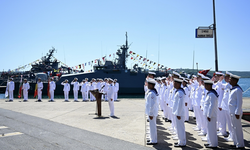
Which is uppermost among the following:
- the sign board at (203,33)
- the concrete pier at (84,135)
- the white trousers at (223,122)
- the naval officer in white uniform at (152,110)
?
the sign board at (203,33)

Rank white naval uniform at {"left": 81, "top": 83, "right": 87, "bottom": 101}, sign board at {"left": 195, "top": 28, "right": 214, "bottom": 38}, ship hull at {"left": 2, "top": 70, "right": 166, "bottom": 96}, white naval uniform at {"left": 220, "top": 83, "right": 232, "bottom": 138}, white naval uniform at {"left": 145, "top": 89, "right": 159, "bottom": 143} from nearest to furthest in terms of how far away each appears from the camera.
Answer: white naval uniform at {"left": 145, "top": 89, "right": 159, "bottom": 143}, white naval uniform at {"left": 220, "top": 83, "right": 232, "bottom": 138}, sign board at {"left": 195, "top": 28, "right": 214, "bottom": 38}, white naval uniform at {"left": 81, "top": 83, "right": 87, "bottom": 101}, ship hull at {"left": 2, "top": 70, "right": 166, "bottom": 96}

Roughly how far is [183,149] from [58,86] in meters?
25.3

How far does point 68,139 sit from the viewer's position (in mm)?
5305

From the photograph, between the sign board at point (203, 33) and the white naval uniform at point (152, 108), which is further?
the sign board at point (203, 33)

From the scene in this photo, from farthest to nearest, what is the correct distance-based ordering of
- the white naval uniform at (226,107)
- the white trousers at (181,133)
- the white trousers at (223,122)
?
the white trousers at (223,122), the white naval uniform at (226,107), the white trousers at (181,133)

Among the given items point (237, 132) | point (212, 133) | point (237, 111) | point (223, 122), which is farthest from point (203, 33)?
point (212, 133)

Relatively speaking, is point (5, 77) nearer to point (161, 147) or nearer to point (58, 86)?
point (58, 86)

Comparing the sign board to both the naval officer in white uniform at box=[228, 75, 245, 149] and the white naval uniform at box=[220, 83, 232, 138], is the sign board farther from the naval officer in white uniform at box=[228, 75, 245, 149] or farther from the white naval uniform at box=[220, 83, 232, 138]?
the naval officer in white uniform at box=[228, 75, 245, 149]

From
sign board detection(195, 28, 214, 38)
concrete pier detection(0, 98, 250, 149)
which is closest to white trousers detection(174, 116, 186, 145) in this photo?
concrete pier detection(0, 98, 250, 149)

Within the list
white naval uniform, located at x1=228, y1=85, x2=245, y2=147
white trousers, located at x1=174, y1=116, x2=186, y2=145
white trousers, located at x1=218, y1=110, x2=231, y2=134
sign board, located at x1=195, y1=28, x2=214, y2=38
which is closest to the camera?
white naval uniform, located at x1=228, y1=85, x2=245, y2=147

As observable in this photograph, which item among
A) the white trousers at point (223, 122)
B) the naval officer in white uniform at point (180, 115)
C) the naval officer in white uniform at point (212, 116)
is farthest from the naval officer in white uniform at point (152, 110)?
the white trousers at point (223, 122)

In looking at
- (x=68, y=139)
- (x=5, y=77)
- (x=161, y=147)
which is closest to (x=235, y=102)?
(x=161, y=147)

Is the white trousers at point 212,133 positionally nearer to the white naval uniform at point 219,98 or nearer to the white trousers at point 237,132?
the white trousers at point 237,132

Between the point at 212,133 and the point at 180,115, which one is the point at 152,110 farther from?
the point at 212,133
